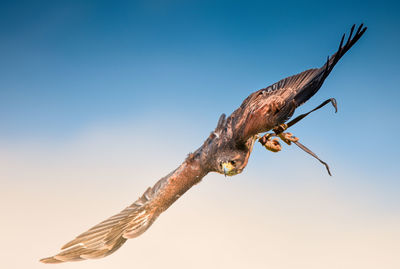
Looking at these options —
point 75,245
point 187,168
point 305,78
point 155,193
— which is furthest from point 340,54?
point 75,245

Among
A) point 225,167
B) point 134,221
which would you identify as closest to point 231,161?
point 225,167

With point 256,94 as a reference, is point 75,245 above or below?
below

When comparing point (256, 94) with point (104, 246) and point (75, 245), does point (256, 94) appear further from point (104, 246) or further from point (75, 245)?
point (75, 245)

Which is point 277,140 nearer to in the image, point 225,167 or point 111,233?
point 225,167

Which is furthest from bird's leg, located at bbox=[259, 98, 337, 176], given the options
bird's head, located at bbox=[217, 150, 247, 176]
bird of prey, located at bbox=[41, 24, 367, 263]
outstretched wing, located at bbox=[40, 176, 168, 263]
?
outstretched wing, located at bbox=[40, 176, 168, 263]

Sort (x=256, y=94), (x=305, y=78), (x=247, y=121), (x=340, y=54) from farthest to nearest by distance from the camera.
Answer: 1. (x=256, y=94)
2. (x=305, y=78)
3. (x=247, y=121)
4. (x=340, y=54)

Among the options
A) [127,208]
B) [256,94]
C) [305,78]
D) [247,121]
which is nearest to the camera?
[247,121]

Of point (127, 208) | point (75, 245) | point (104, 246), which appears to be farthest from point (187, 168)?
point (75, 245)

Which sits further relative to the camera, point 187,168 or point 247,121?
point 187,168

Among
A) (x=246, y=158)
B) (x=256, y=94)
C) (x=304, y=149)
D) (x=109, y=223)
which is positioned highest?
(x=256, y=94)
